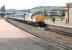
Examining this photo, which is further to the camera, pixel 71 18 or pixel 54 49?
pixel 71 18

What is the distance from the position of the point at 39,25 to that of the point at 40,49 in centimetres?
3559

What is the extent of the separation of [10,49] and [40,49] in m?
1.74

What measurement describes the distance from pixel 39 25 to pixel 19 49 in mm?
35996

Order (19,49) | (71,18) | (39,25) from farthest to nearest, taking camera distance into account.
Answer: (71,18) → (39,25) → (19,49)

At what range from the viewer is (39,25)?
51625mm

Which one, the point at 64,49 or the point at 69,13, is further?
the point at 69,13

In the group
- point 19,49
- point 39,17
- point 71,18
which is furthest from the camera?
point 71,18

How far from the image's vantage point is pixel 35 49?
15836mm

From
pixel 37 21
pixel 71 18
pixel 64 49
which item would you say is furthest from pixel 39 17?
pixel 64 49

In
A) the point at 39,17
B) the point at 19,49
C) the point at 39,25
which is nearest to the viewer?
the point at 19,49

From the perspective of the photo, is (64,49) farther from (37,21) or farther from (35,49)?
(37,21)

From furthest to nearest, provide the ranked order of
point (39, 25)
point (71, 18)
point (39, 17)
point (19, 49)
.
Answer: point (71, 18) < point (39, 17) < point (39, 25) < point (19, 49)

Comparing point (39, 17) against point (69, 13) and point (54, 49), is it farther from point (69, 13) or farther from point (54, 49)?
point (54, 49)

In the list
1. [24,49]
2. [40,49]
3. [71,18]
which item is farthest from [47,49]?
[71,18]
